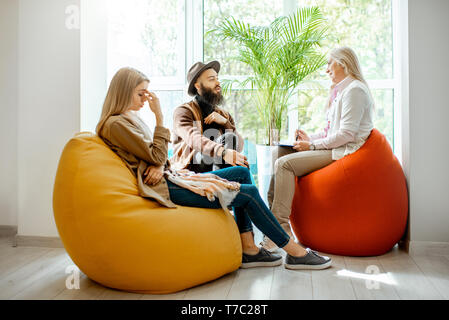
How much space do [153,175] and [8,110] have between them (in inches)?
76.6

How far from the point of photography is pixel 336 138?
2934 millimetres

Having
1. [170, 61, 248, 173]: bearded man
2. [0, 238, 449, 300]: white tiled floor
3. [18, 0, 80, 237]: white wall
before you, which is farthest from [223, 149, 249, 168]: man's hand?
[18, 0, 80, 237]: white wall

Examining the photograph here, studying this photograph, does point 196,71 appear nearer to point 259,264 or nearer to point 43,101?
point 43,101

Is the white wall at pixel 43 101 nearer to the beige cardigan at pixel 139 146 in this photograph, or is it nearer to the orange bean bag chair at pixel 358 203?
the beige cardigan at pixel 139 146

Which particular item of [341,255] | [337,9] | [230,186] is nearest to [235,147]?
[230,186]

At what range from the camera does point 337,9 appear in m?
4.01

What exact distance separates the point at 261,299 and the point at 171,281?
18.0 inches

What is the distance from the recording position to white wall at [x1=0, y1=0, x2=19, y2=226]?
11.8ft

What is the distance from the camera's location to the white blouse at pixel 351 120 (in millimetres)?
2908

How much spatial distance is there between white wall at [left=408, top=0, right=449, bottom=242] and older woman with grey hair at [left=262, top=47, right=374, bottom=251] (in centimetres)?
34

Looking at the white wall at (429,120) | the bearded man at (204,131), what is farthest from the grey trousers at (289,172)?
the white wall at (429,120)

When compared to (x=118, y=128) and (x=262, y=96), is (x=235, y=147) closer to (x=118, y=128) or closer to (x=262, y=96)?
(x=262, y=96)

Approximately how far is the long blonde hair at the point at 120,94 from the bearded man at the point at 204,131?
68 cm

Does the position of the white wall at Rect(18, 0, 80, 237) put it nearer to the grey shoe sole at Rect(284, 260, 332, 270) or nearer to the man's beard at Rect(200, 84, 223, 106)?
the man's beard at Rect(200, 84, 223, 106)
